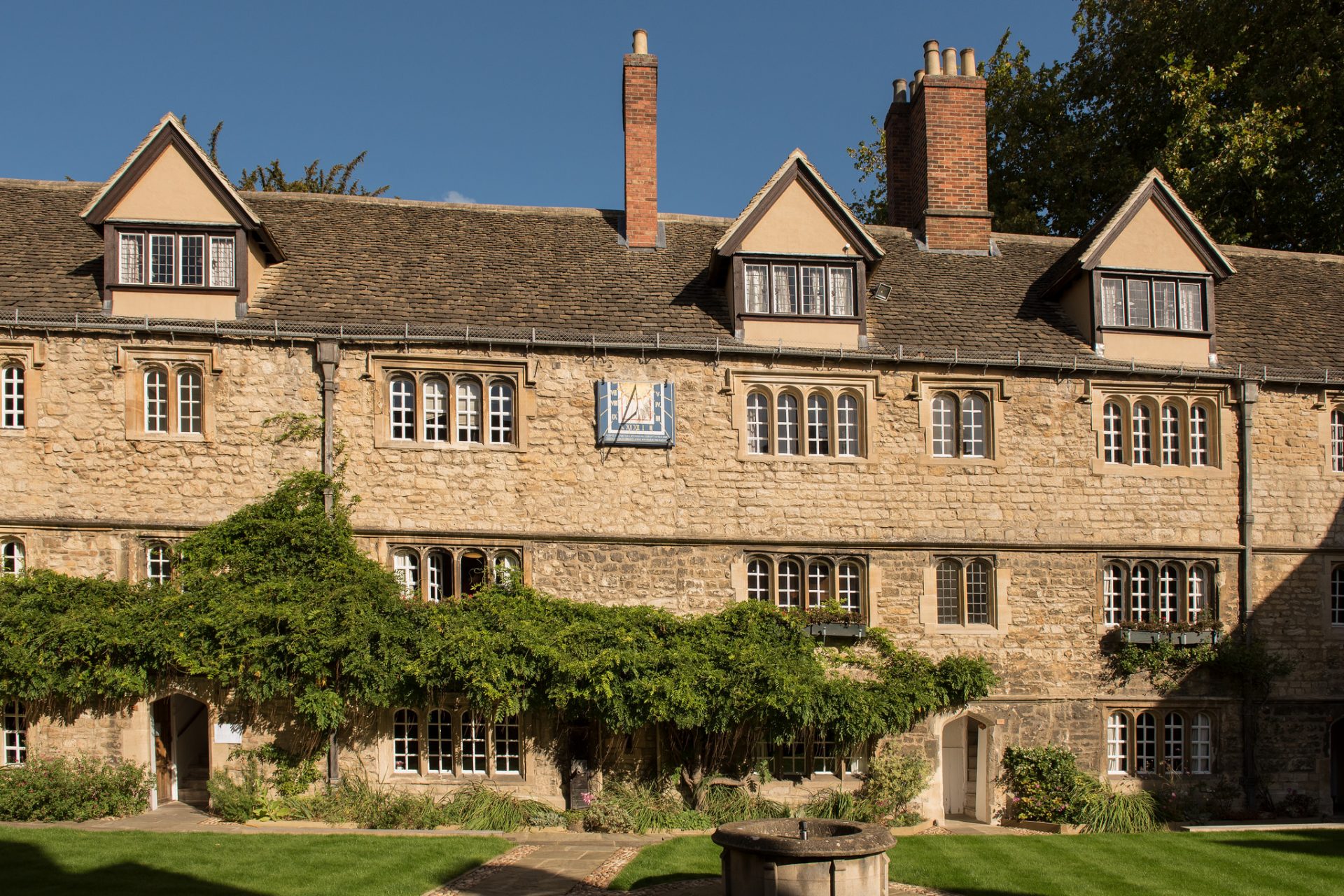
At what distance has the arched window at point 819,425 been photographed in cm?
1858

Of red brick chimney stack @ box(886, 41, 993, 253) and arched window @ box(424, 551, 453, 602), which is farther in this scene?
red brick chimney stack @ box(886, 41, 993, 253)

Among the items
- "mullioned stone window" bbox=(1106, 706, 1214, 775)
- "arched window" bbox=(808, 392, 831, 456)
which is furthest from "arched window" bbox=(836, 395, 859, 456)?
"mullioned stone window" bbox=(1106, 706, 1214, 775)

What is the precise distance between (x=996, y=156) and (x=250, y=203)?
2051 centimetres

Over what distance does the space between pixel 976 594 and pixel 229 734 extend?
12005 millimetres

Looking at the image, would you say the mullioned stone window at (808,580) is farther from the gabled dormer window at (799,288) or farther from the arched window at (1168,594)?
the arched window at (1168,594)

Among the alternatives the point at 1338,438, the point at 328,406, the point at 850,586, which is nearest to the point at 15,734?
the point at 328,406

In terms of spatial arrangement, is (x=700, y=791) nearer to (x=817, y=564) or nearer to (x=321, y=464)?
(x=817, y=564)

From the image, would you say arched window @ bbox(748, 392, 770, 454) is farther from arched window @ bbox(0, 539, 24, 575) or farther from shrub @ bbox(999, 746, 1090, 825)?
arched window @ bbox(0, 539, 24, 575)

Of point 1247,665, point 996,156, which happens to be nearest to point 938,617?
point 1247,665

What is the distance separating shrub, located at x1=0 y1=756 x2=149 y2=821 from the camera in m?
15.5

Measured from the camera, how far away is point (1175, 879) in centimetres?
1347

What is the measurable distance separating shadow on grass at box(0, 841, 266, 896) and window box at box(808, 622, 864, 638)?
9.14 metres

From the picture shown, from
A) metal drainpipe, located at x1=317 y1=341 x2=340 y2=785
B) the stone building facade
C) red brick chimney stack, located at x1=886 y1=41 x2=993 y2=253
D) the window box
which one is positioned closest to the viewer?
the stone building facade

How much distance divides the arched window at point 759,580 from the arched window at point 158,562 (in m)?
9.01
